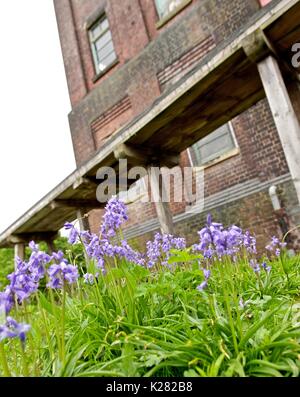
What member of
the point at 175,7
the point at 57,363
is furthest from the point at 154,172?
the point at 175,7

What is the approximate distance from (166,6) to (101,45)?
11.8ft

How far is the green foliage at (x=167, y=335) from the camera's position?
5.19 ft

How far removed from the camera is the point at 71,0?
15.1 m

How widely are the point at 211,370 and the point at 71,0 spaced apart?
1711cm

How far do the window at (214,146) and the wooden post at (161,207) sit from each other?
12.3 feet

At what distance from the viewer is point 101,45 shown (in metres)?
14.0

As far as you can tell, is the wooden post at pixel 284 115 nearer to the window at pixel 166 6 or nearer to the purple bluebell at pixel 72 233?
the purple bluebell at pixel 72 233

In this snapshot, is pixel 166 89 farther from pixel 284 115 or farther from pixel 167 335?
pixel 167 335

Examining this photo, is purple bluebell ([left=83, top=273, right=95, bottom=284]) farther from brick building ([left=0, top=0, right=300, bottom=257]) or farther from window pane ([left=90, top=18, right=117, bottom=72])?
window pane ([left=90, top=18, right=117, bottom=72])

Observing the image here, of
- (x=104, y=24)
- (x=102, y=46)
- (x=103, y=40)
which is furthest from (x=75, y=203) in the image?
(x=104, y=24)

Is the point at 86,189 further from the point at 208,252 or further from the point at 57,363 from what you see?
the point at 57,363

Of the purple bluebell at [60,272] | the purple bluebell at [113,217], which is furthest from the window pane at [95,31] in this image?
the purple bluebell at [60,272]

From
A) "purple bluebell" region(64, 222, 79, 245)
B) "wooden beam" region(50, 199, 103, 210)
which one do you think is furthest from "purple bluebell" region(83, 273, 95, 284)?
"wooden beam" region(50, 199, 103, 210)
